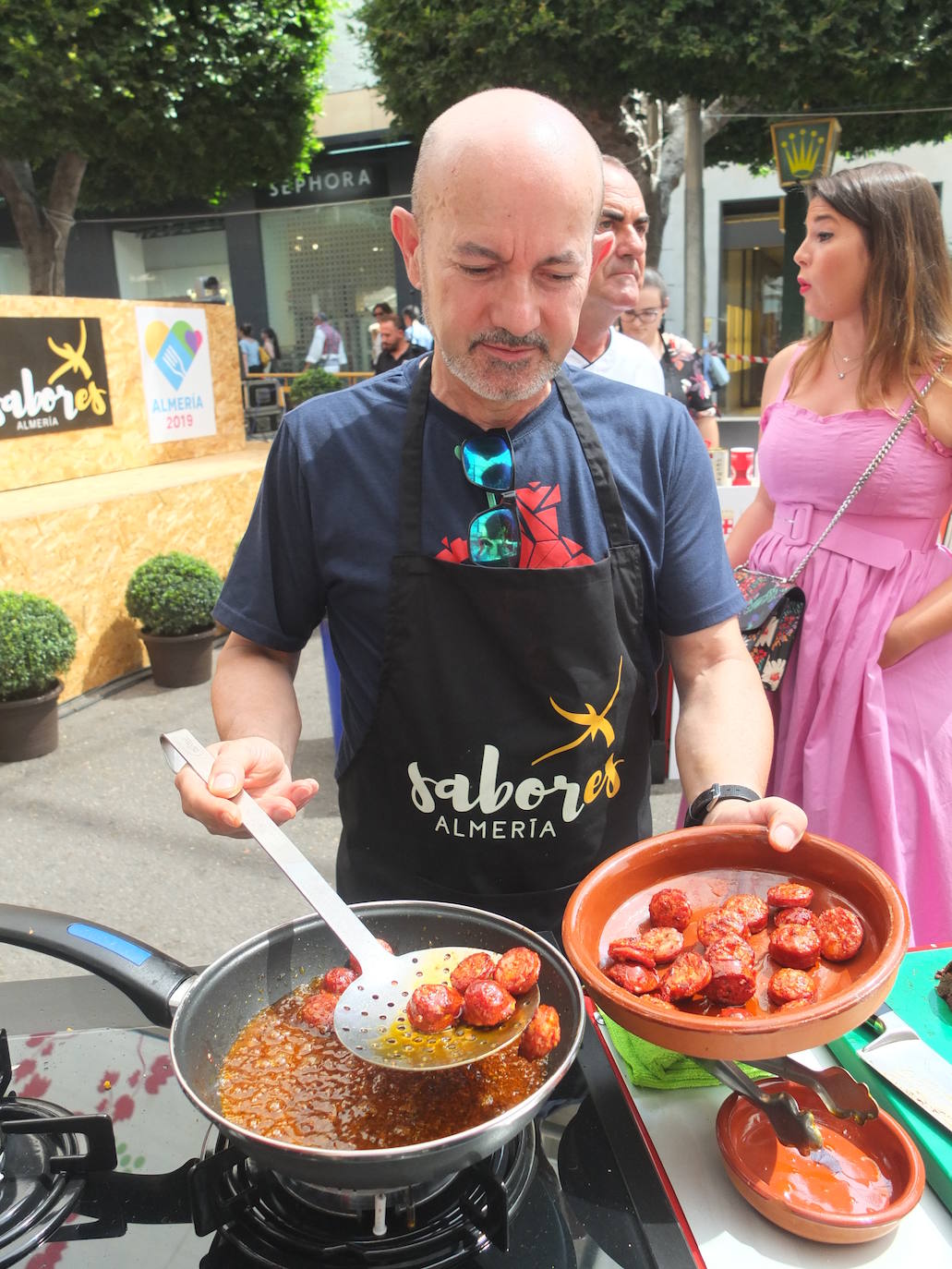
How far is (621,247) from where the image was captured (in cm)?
322

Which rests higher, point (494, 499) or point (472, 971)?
point (494, 499)

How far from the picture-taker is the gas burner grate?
3.03 feet

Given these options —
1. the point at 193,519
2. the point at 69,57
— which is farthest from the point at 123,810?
the point at 69,57

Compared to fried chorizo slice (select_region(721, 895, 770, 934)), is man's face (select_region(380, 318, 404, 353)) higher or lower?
higher

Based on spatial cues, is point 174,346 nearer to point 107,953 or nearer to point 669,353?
point 669,353

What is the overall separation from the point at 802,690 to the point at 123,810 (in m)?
3.16

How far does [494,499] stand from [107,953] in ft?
2.76

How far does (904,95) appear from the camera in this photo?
12453mm

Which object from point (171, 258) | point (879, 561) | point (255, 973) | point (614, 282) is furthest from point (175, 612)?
point (171, 258)

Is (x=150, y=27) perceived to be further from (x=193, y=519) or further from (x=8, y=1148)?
(x=8, y=1148)

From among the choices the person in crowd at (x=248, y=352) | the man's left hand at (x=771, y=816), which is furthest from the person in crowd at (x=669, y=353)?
the person in crowd at (x=248, y=352)

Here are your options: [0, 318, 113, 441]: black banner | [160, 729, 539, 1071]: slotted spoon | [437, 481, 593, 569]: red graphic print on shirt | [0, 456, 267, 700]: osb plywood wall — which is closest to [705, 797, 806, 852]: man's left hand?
[160, 729, 539, 1071]: slotted spoon

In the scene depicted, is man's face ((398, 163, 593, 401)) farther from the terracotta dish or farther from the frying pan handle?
the frying pan handle

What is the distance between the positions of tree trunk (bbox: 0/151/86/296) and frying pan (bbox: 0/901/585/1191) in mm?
12526
